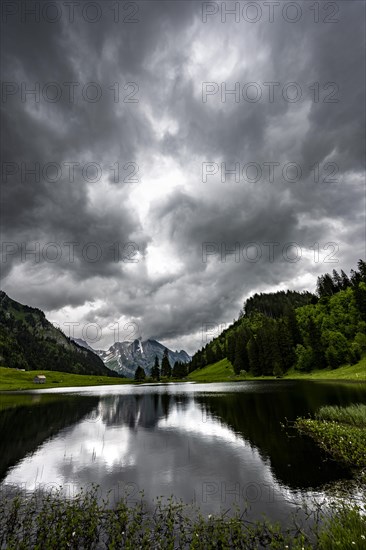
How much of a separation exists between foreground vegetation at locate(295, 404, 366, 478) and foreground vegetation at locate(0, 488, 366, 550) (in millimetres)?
8805

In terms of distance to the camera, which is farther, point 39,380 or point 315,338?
point 39,380

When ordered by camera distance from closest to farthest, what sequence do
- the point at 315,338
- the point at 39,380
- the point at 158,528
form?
1. the point at 158,528
2. the point at 315,338
3. the point at 39,380

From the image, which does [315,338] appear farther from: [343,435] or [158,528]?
[158,528]

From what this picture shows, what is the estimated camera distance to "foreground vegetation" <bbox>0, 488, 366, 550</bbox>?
11.6 meters

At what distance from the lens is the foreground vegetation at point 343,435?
71.1ft

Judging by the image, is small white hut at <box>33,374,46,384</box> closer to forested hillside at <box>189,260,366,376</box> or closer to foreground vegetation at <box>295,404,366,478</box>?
forested hillside at <box>189,260,366,376</box>

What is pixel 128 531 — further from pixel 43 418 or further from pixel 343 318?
pixel 343 318

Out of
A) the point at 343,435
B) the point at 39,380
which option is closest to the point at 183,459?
the point at 343,435

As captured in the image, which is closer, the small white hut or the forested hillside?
the forested hillside

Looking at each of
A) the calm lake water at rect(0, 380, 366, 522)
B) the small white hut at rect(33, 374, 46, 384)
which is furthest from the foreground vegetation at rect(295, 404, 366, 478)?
the small white hut at rect(33, 374, 46, 384)

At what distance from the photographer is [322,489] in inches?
670

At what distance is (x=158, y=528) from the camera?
13.8 meters

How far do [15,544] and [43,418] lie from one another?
40779 mm

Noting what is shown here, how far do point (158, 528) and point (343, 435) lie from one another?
67.1 ft
